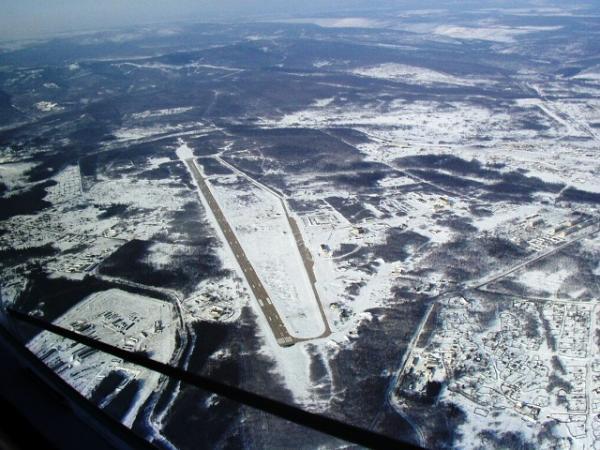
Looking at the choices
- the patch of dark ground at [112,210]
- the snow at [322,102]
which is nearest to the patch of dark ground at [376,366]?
the patch of dark ground at [112,210]

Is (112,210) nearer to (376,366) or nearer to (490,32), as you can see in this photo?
(376,366)

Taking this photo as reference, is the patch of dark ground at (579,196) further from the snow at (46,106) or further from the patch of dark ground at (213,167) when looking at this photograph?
the snow at (46,106)

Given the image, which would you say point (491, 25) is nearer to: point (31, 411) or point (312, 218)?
point (312, 218)

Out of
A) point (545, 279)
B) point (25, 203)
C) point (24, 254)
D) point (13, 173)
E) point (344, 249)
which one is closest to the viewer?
point (545, 279)

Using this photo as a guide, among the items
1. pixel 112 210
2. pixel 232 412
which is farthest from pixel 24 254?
pixel 232 412

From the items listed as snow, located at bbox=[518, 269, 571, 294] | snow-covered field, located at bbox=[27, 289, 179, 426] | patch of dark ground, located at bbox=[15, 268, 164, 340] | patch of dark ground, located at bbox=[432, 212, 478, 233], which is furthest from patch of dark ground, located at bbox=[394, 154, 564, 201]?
patch of dark ground, located at bbox=[15, 268, 164, 340]

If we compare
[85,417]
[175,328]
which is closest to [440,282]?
[175,328]

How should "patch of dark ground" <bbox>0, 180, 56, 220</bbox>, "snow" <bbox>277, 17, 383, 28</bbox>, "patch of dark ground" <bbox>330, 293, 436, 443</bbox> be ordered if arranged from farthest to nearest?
"snow" <bbox>277, 17, 383, 28</bbox>, "patch of dark ground" <bbox>0, 180, 56, 220</bbox>, "patch of dark ground" <bbox>330, 293, 436, 443</bbox>

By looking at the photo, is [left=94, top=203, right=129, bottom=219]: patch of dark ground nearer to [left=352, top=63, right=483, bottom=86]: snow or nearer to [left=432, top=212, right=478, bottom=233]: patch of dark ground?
[left=432, top=212, right=478, bottom=233]: patch of dark ground
